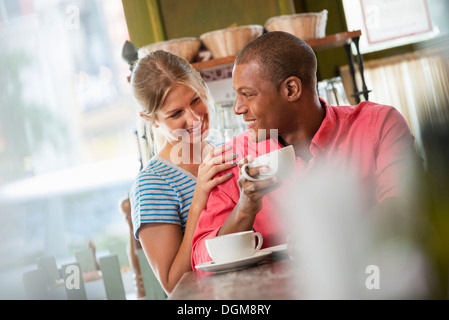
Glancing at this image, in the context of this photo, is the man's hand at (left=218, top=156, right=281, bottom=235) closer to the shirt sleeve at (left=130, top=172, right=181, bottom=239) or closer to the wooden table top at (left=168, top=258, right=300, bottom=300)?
the wooden table top at (left=168, top=258, right=300, bottom=300)

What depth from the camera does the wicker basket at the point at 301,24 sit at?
1585mm

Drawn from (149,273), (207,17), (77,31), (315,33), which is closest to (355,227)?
(315,33)

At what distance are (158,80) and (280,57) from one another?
33cm

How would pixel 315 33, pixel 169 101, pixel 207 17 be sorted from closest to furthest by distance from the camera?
1. pixel 169 101
2. pixel 315 33
3. pixel 207 17

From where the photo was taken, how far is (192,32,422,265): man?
0.88 metres

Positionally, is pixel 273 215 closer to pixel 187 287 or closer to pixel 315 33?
pixel 187 287

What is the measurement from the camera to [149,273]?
1.78m

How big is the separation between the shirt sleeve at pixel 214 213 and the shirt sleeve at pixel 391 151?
27 cm

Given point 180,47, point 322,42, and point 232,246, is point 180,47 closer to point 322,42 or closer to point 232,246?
point 322,42

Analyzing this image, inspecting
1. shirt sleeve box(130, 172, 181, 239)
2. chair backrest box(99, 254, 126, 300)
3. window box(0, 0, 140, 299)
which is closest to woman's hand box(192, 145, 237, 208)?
shirt sleeve box(130, 172, 181, 239)
